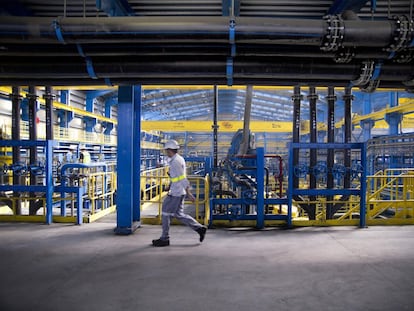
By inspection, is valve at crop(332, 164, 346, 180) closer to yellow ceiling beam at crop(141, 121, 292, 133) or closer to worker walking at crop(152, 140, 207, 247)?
worker walking at crop(152, 140, 207, 247)

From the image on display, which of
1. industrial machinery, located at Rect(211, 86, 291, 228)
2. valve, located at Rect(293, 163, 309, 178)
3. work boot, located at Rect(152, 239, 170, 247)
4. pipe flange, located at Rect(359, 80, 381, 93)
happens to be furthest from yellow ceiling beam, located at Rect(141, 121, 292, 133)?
pipe flange, located at Rect(359, 80, 381, 93)

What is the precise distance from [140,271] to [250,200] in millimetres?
3619

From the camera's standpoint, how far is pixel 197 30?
3992 mm

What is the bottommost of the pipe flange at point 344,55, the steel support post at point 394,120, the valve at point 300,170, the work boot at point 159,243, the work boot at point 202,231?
the work boot at point 159,243

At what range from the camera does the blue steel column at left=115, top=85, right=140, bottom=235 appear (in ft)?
21.7

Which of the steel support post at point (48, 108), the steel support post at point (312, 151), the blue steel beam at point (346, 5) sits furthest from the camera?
the steel support post at point (48, 108)

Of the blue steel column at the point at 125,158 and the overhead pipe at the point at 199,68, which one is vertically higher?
the overhead pipe at the point at 199,68

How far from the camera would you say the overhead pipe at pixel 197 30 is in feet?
13.0

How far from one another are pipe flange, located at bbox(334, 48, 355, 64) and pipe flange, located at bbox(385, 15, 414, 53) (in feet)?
1.54

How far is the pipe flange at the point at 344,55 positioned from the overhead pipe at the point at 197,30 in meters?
0.19

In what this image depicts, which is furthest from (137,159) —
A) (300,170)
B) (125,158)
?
(300,170)

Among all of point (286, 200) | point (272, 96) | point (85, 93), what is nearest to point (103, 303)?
point (286, 200)

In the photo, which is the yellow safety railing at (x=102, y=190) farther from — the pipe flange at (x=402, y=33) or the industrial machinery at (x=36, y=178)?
the pipe flange at (x=402, y=33)

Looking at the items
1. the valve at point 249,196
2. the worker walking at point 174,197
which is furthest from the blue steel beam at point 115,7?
the valve at point 249,196
